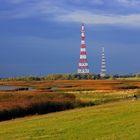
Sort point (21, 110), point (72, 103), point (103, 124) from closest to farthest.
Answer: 1. point (103, 124)
2. point (21, 110)
3. point (72, 103)

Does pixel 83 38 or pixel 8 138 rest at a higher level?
pixel 83 38

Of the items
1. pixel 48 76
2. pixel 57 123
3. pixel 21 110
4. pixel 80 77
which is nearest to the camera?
pixel 57 123

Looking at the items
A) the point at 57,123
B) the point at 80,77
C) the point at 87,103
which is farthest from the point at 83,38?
the point at 57,123

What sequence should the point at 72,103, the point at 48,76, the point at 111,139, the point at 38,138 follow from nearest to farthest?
the point at 111,139 → the point at 38,138 → the point at 72,103 → the point at 48,76

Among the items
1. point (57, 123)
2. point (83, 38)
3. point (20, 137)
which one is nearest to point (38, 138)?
point (20, 137)

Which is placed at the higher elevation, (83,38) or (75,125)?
(83,38)

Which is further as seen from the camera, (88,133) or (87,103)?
(87,103)

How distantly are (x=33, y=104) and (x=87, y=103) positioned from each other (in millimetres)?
9008

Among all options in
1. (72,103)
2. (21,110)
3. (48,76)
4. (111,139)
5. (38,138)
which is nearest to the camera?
(111,139)

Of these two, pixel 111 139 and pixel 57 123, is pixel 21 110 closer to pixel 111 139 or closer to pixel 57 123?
pixel 57 123

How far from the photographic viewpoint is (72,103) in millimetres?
48062

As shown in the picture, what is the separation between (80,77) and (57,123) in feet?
424

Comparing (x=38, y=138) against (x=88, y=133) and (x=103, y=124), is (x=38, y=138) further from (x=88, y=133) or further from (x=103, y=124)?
(x=103, y=124)

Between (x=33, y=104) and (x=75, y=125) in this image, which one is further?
(x=33, y=104)
